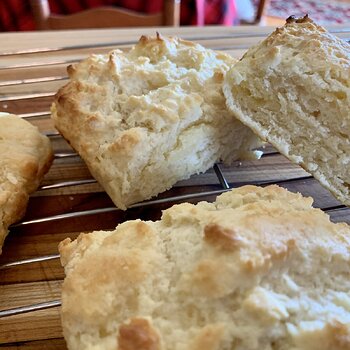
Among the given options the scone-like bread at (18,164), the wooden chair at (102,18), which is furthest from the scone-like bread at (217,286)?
the wooden chair at (102,18)

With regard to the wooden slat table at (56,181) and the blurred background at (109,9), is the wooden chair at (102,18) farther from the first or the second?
the wooden slat table at (56,181)

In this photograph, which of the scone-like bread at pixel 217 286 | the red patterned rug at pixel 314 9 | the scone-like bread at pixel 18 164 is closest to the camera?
the scone-like bread at pixel 217 286

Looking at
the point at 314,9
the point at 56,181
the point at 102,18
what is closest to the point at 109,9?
the point at 102,18

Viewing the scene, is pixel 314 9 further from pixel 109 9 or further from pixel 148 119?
pixel 148 119

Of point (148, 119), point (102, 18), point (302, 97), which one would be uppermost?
point (302, 97)

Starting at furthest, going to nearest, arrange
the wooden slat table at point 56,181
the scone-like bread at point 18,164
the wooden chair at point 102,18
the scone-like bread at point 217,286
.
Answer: the wooden chair at point 102,18 → the scone-like bread at point 18,164 → the wooden slat table at point 56,181 → the scone-like bread at point 217,286

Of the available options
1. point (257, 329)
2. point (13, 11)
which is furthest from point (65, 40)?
point (257, 329)
